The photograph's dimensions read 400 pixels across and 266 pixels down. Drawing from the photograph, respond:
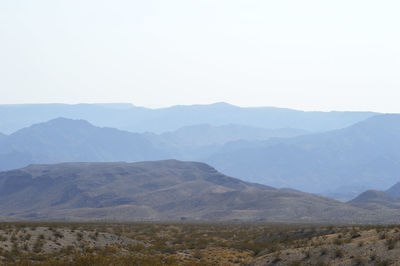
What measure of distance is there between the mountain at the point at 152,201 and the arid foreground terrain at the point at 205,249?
74.2 meters

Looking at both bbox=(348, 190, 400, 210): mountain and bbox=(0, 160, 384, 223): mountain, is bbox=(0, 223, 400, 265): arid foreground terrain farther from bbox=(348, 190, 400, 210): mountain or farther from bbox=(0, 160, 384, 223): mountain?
bbox=(348, 190, 400, 210): mountain

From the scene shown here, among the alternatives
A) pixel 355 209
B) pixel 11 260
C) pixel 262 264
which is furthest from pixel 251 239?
pixel 355 209

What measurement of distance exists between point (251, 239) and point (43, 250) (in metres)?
18.0

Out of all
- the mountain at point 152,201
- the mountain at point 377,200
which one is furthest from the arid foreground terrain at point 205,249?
the mountain at point 377,200

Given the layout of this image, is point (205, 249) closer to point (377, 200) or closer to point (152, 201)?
point (152, 201)

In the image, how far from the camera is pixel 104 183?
631 ft

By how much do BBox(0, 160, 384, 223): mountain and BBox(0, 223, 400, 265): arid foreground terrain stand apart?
74220 millimetres

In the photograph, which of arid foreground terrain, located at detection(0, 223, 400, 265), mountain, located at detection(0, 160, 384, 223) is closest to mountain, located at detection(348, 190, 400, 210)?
mountain, located at detection(0, 160, 384, 223)

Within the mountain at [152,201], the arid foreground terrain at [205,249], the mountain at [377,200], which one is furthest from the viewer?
the mountain at [377,200]

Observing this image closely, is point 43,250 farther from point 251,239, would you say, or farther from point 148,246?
point 251,239

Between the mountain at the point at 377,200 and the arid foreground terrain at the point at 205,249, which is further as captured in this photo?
the mountain at the point at 377,200

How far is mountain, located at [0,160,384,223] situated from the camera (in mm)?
128500

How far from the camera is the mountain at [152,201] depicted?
128500mm

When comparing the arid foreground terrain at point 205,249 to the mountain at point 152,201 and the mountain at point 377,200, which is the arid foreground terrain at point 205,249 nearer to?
the mountain at point 152,201
